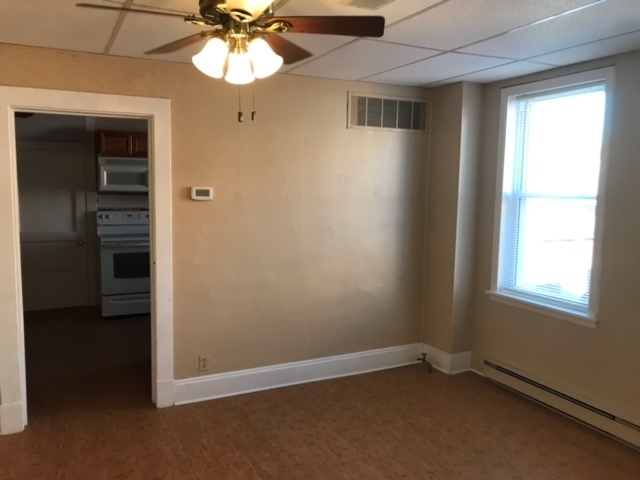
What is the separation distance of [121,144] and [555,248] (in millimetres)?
4766

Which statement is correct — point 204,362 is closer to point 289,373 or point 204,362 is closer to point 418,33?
point 289,373

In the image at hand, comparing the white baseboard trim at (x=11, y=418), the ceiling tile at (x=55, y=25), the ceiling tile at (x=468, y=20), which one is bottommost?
the white baseboard trim at (x=11, y=418)

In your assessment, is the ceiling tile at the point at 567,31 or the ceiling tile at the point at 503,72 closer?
the ceiling tile at the point at 567,31

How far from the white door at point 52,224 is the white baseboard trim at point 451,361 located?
4.60 m

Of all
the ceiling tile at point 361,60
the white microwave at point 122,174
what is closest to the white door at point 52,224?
the white microwave at point 122,174

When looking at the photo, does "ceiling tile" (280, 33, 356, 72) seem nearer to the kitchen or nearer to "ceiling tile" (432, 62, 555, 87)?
"ceiling tile" (432, 62, 555, 87)

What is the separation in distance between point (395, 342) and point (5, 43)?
3.55 m

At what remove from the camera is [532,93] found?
12.3ft

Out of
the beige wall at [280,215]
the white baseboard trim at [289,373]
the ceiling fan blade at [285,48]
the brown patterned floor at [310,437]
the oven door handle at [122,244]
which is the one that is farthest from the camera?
the oven door handle at [122,244]

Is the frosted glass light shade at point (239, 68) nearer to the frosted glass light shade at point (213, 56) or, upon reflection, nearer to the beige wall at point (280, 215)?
the frosted glass light shade at point (213, 56)

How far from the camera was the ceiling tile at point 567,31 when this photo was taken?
7.64 ft

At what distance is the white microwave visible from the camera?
6.01 metres

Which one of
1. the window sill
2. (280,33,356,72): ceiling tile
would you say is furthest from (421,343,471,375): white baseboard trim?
(280,33,356,72): ceiling tile

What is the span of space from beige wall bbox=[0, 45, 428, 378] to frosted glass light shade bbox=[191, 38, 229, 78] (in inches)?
64.5
